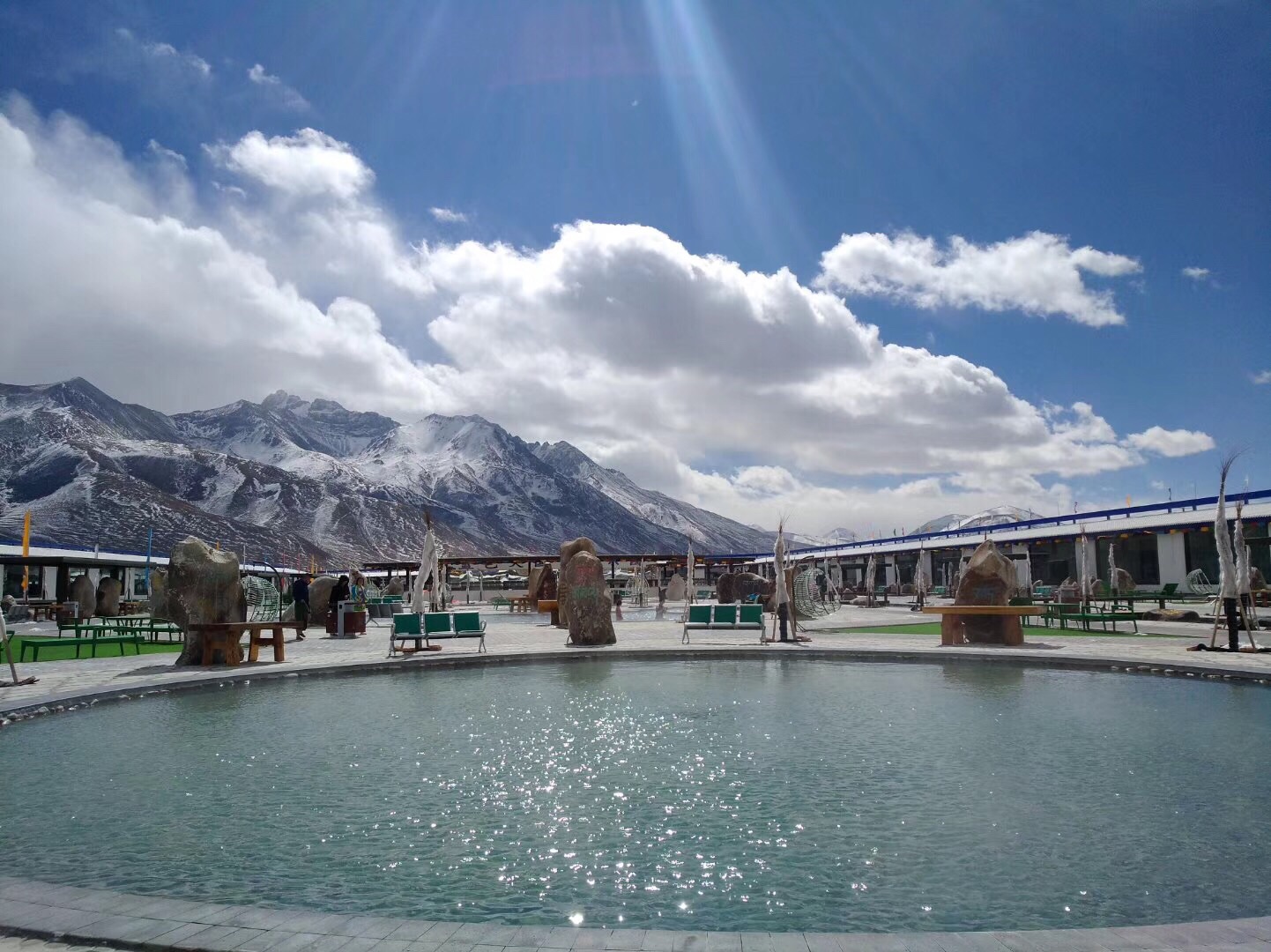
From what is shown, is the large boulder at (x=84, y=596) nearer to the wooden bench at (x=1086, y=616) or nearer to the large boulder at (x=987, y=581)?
the large boulder at (x=987, y=581)

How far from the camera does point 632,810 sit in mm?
5867

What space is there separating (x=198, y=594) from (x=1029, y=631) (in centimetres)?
1898

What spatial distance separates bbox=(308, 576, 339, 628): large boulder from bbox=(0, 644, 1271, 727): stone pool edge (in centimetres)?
1344

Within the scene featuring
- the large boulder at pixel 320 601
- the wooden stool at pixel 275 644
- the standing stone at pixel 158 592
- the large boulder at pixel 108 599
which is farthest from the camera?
the large boulder at pixel 108 599

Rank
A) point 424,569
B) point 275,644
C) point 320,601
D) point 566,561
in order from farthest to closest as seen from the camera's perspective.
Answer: point 320,601
point 566,561
point 424,569
point 275,644

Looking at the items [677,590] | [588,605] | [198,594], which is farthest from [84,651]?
[677,590]

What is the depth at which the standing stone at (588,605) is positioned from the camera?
17.6 metres

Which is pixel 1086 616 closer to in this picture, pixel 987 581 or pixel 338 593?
pixel 987 581

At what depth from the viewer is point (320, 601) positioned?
27469 mm

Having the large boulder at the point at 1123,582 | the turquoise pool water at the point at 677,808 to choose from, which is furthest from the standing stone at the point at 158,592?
the large boulder at the point at 1123,582

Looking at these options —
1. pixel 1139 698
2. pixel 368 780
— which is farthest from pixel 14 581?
pixel 1139 698

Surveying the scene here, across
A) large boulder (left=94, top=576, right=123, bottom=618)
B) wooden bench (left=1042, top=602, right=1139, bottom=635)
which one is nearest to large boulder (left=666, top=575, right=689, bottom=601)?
wooden bench (left=1042, top=602, right=1139, bottom=635)

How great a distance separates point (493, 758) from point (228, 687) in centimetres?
691

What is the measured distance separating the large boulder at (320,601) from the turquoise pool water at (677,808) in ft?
56.2
